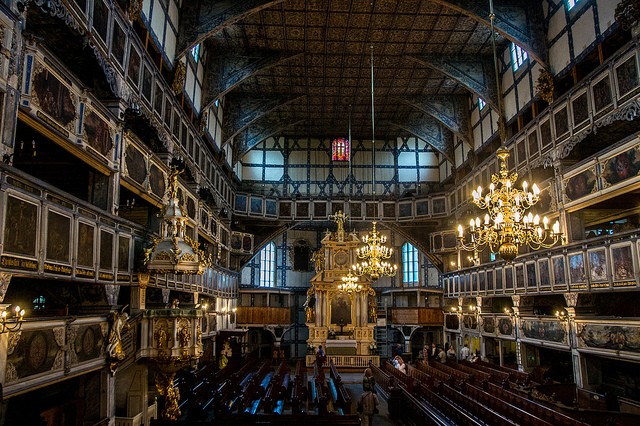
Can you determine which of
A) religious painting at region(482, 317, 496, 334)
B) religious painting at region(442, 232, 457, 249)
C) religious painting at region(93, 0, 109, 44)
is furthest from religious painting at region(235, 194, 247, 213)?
religious painting at region(93, 0, 109, 44)

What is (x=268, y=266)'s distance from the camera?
39.2 m

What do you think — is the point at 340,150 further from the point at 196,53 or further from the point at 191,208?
the point at 191,208

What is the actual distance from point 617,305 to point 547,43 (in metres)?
11.5

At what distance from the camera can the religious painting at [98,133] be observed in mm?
10835

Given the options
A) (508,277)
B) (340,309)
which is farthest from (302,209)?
(508,277)

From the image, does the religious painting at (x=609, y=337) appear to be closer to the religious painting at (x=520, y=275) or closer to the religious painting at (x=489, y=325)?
the religious painting at (x=520, y=275)

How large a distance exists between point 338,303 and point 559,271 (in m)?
17.8

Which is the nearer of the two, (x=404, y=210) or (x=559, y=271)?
(x=559, y=271)

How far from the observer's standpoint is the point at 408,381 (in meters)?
17.7

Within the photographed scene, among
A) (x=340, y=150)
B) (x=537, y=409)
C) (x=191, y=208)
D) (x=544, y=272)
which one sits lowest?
(x=537, y=409)

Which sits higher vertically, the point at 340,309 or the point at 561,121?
the point at 561,121

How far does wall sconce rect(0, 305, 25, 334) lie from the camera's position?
24.0 ft

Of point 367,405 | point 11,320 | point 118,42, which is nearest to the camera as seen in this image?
point 11,320

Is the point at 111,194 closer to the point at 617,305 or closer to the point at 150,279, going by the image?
the point at 150,279
